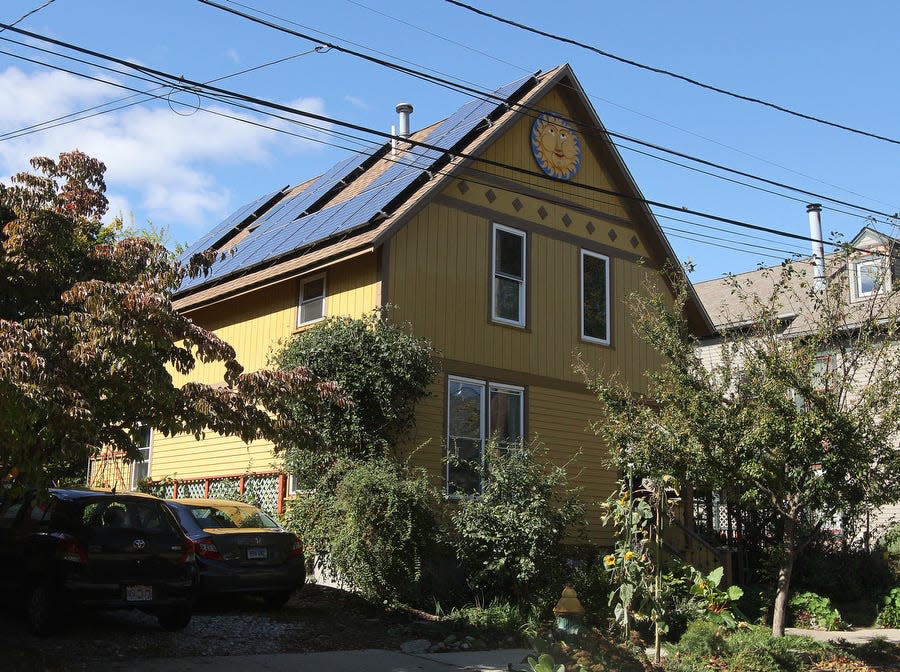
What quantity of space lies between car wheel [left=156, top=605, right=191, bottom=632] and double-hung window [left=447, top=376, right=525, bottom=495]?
5912 mm

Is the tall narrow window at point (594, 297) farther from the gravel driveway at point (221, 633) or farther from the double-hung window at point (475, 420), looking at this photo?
the gravel driveway at point (221, 633)

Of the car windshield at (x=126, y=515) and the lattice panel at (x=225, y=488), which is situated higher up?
the lattice panel at (x=225, y=488)

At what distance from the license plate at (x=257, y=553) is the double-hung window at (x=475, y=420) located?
172 inches

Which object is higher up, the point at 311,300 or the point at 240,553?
the point at 311,300

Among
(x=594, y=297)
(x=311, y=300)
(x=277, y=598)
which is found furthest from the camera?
(x=594, y=297)

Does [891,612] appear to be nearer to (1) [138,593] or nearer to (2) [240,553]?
(2) [240,553]

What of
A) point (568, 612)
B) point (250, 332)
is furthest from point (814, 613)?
point (250, 332)

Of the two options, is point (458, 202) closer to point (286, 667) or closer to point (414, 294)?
point (414, 294)

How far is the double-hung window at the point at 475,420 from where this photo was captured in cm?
1664

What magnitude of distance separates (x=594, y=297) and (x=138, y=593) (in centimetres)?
1189

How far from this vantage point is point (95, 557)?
1030cm

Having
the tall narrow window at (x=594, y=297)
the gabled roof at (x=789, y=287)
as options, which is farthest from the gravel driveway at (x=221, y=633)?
the tall narrow window at (x=594, y=297)

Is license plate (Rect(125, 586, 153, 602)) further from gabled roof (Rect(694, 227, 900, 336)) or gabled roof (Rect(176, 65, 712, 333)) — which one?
gabled roof (Rect(694, 227, 900, 336))

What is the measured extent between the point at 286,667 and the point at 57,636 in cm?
271
